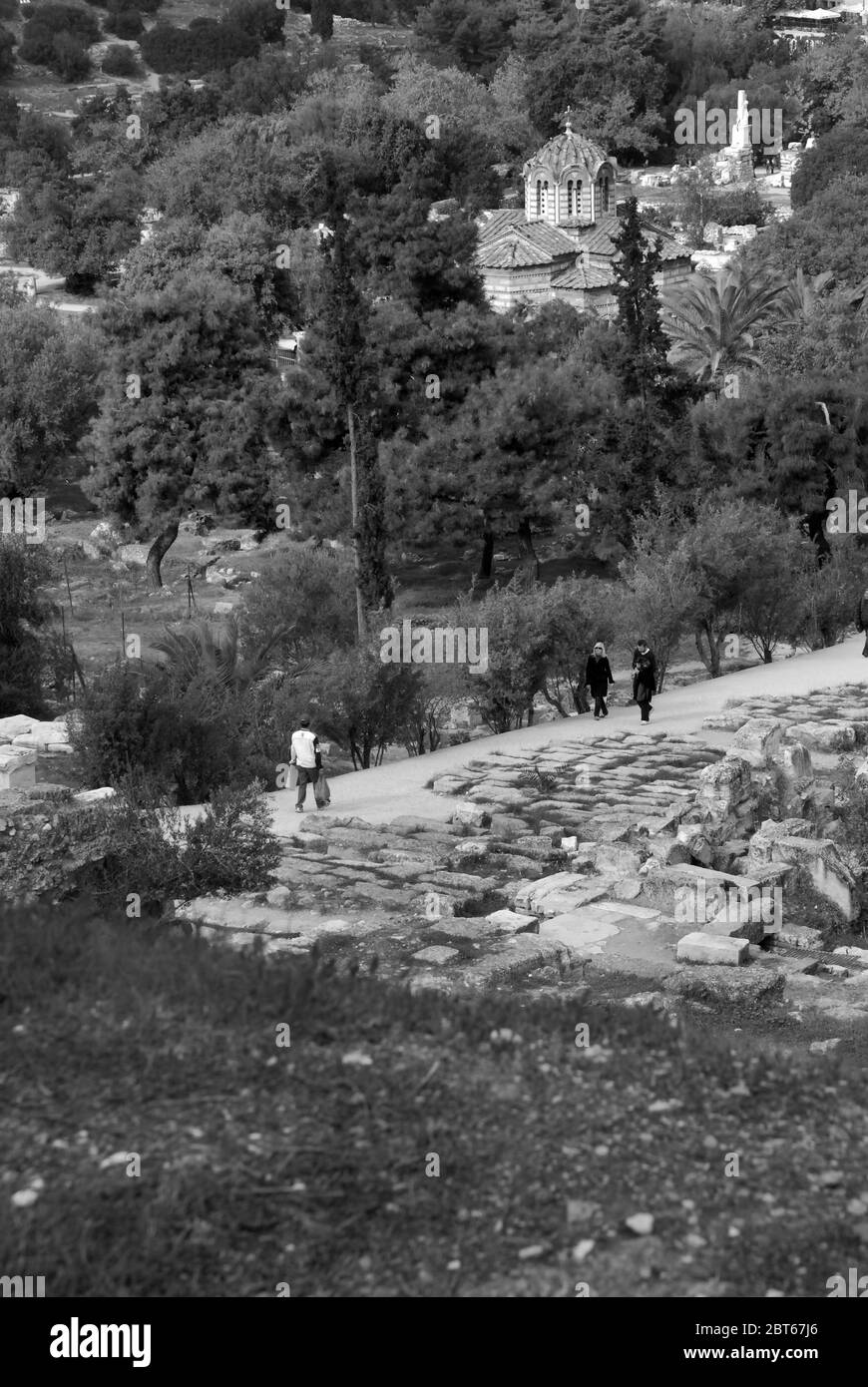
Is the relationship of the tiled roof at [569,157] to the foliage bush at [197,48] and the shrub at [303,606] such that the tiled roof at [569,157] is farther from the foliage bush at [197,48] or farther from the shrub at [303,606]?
the foliage bush at [197,48]

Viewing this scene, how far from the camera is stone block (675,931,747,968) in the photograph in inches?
497

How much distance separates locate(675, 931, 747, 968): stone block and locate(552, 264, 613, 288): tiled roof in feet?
142

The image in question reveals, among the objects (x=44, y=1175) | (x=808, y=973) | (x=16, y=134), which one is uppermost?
(x=16, y=134)

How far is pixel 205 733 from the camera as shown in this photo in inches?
712

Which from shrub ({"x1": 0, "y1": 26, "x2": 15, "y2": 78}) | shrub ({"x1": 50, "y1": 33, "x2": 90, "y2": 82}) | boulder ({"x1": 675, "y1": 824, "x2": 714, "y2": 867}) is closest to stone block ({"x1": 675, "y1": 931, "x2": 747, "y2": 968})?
boulder ({"x1": 675, "y1": 824, "x2": 714, "y2": 867})

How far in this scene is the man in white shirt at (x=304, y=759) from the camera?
16.9m

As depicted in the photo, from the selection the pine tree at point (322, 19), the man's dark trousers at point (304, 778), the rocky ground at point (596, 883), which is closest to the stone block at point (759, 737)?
the rocky ground at point (596, 883)

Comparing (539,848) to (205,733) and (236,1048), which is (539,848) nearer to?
(205,733)

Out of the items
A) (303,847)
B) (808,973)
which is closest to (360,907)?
(303,847)

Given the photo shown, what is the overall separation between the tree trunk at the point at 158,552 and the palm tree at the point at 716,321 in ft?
44.0

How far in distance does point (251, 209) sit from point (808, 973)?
162ft

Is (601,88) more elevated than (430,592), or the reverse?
(601,88)

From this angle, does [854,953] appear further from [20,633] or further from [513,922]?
[20,633]

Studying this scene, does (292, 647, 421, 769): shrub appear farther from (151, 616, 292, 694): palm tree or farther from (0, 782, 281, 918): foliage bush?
(0, 782, 281, 918): foliage bush
